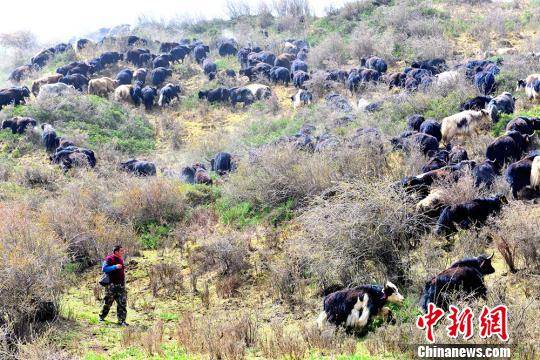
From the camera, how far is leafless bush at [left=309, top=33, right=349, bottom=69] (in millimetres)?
32344

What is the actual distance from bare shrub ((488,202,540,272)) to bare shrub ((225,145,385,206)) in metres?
4.06

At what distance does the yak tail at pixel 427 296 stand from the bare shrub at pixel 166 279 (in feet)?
15.9

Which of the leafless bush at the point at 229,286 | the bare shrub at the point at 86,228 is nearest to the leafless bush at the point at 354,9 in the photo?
the bare shrub at the point at 86,228

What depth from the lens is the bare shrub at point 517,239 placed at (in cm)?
802

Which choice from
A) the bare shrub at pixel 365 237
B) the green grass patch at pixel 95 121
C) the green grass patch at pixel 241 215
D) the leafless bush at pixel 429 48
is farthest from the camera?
the leafless bush at pixel 429 48

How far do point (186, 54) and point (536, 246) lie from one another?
3147 centimetres

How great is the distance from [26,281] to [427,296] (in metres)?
5.83

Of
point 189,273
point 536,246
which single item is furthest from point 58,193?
point 536,246

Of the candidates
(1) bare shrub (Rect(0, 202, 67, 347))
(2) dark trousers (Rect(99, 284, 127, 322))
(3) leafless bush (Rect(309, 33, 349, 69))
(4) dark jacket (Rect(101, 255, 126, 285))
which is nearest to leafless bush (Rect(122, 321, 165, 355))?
(2) dark trousers (Rect(99, 284, 127, 322))

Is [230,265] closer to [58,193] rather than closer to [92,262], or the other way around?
[92,262]

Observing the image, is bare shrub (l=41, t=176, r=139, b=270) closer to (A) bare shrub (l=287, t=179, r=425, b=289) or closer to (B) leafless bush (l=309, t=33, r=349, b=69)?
(A) bare shrub (l=287, t=179, r=425, b=289)

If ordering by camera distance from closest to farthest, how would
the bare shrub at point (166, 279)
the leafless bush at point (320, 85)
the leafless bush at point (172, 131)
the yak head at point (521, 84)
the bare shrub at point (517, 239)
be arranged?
the bare shrub at point (517, 239) < the bare shrub at point (166, 279) < the yak head at point (521, 84) < the leafless bush at point (172, 131) < the leafless bush at point (320, 85)

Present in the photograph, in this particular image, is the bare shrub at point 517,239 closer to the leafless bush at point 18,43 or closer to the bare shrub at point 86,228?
the bare shrub at point 86,228

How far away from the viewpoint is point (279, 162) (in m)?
13.8
